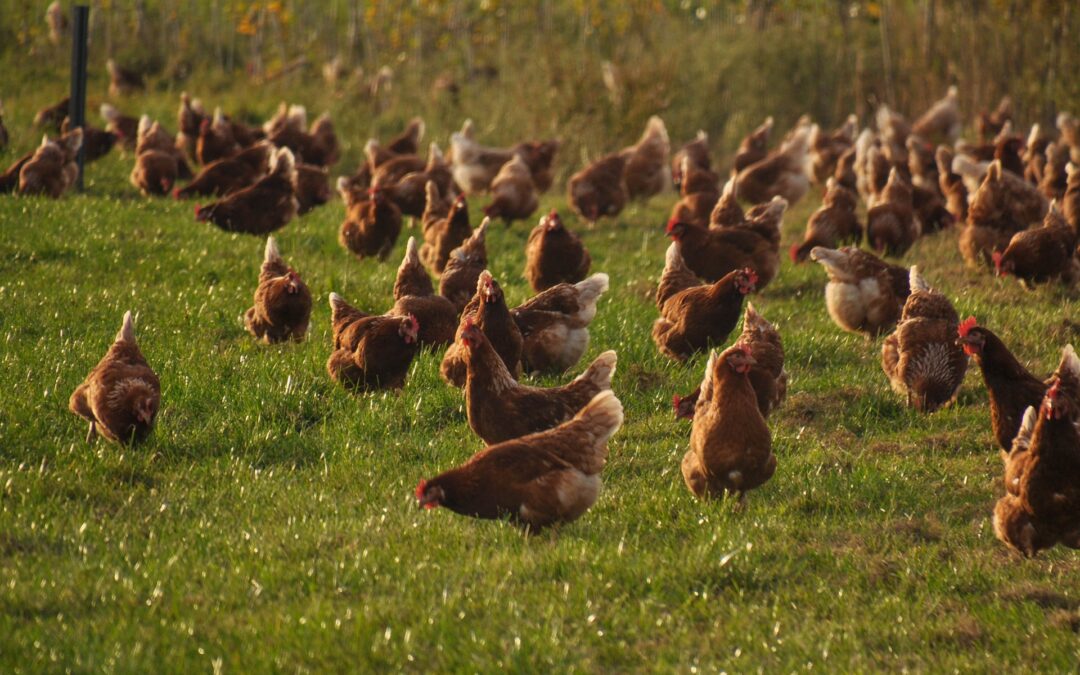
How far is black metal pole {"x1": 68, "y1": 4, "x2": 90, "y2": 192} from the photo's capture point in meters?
15.0

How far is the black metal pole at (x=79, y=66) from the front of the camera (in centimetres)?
1501

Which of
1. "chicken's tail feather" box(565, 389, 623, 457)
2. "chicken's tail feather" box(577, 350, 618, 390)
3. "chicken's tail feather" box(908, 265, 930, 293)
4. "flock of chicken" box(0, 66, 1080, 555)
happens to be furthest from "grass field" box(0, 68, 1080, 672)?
"chicken's tail feather" box(908, 265, 930, 293)

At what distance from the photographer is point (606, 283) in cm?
977

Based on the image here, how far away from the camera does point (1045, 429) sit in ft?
20.1

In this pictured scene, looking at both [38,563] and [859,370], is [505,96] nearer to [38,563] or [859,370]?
[859,370]

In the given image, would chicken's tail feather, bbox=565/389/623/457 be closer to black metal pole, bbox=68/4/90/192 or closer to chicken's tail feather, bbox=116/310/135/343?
chicken's tail feather, bbox=116/310/135/343

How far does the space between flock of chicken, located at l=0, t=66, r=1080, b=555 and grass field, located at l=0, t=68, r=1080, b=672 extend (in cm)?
27

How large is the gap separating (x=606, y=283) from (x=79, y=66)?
28.8 feet

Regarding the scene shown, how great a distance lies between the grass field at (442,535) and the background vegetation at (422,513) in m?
0.02

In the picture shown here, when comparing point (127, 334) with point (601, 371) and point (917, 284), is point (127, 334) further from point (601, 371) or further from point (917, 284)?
point (917, 284)

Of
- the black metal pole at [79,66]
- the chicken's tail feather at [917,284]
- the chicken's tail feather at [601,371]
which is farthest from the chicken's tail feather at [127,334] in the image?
the black metal pole at [79,66]

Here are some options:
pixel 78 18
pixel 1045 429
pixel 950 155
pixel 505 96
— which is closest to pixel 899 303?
pixel 1045 429

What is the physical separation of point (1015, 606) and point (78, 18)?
1325cm

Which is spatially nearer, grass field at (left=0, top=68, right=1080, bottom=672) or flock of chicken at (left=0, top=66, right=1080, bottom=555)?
grass field at (left=0, top=68, right=1080, bottom=672)
